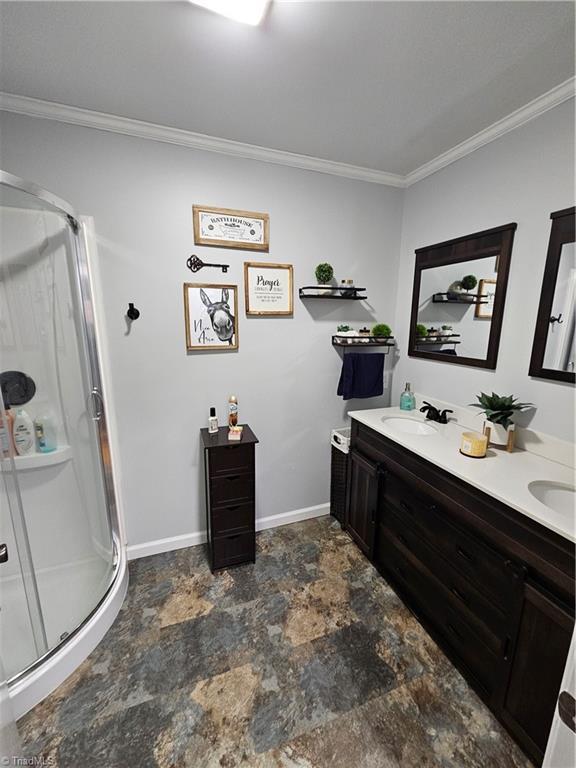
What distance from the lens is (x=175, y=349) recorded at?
201 cm

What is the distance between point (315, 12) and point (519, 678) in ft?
8.04

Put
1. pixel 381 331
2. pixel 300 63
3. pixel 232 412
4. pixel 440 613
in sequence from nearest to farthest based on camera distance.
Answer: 1. pixel 300 63
2. pixel 440 613
3. pixel 232 412
4. pixel 381 331

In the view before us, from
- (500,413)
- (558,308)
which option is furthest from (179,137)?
(500,413)

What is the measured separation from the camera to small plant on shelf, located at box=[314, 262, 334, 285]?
85.4 inches

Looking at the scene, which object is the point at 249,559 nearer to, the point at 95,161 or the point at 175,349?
the point at 175,349

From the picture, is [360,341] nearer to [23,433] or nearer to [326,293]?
[326,293]

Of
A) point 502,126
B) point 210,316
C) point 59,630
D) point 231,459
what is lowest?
point 59,630

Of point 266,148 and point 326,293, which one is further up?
point 266,148

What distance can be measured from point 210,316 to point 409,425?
1508 millimetres

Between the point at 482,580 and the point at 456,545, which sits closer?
the point at 482,580

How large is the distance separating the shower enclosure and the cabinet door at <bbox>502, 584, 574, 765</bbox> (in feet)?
5.99

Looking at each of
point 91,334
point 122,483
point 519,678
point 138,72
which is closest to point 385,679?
point 519,678

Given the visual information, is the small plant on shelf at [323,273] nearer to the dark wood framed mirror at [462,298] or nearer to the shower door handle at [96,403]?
the dark wood framed mirror at [462,298]

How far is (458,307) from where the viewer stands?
2025 mm
